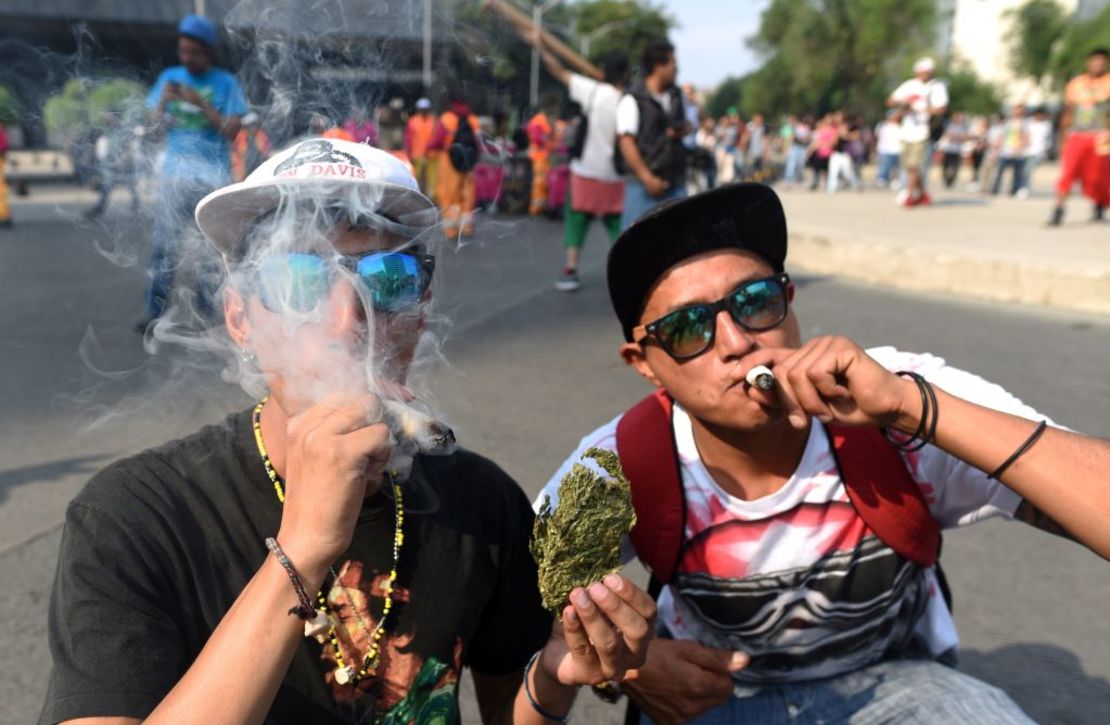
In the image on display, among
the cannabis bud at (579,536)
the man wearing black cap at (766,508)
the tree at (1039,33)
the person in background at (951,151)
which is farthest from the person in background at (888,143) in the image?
the tree at (1039,33)

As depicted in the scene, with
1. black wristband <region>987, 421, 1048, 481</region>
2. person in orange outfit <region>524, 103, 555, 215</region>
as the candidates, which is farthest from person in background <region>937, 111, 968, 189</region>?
black wristband <region>987, 421, 1048, 481</region>

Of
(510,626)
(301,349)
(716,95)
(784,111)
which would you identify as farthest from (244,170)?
(716,95)

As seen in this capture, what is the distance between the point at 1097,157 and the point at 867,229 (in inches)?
119

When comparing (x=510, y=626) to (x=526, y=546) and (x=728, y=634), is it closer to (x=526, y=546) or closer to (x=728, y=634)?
(x=526, y=546)

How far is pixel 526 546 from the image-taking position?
180 centimetres

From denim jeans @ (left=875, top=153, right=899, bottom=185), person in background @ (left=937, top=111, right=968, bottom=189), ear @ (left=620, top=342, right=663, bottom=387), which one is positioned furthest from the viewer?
person in background @ (left=937, top=111, right=968, bottom=189)

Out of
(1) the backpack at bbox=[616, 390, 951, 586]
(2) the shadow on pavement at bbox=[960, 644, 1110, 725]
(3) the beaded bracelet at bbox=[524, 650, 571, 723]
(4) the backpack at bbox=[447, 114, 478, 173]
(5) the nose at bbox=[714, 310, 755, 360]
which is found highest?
(4) the backpack at bbox=[447, 114, 478, 173]

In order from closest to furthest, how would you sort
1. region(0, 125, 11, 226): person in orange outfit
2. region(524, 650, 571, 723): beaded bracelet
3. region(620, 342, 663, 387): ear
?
region(524, 650, 571, 723): beaded bracelet, region(620, 342, 663, 387): ear, region(0, 125, 11, 226): person in orange outfit

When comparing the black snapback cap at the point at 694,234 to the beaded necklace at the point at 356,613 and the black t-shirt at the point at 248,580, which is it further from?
the beaded necklace at the point at 356,613

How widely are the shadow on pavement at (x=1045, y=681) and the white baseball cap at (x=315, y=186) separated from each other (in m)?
2.54

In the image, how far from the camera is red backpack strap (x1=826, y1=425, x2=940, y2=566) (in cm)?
185

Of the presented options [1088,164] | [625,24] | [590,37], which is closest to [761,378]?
[1088,164]

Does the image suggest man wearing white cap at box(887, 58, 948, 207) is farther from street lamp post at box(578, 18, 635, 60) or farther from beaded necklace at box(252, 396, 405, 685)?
beaded necklace at box(252, 396, 405, 685)

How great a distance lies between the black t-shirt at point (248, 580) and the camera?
1318mm
